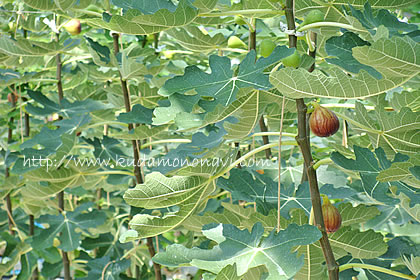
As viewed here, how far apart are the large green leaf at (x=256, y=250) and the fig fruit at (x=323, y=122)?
0.19 m

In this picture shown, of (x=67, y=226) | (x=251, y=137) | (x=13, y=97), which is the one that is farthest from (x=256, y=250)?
(x=13, y=97)

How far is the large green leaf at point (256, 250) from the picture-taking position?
66 cm

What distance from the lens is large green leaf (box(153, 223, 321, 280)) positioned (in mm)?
655

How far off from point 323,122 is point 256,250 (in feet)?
0.78

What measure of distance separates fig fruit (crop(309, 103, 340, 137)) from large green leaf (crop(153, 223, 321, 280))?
190 millimetres

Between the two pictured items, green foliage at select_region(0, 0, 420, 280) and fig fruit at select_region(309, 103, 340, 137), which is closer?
green foliage at select_region(0, 0, 420, 280)

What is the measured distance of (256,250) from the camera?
68 centimetres

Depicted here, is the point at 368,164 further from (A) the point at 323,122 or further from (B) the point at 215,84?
(B) the point at 215,84

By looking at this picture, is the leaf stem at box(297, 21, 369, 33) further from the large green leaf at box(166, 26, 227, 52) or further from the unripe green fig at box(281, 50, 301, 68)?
the large green leaf at box(166, 26, 227, 52)

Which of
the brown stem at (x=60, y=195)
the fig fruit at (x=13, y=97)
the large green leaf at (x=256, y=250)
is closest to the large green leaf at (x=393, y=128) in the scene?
the large green leaf at (x=256, y=250)

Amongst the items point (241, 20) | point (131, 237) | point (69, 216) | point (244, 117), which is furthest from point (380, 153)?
point (69, 216)

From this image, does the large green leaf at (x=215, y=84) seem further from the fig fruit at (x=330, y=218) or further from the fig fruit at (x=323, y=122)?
the fig fruit at (x=330, y=218)

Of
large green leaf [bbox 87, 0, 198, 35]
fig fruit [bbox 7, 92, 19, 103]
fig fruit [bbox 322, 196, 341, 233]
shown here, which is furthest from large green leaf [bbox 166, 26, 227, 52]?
fig fruit [bbox 7, 92, 19, 103]

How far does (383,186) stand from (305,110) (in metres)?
0.18
